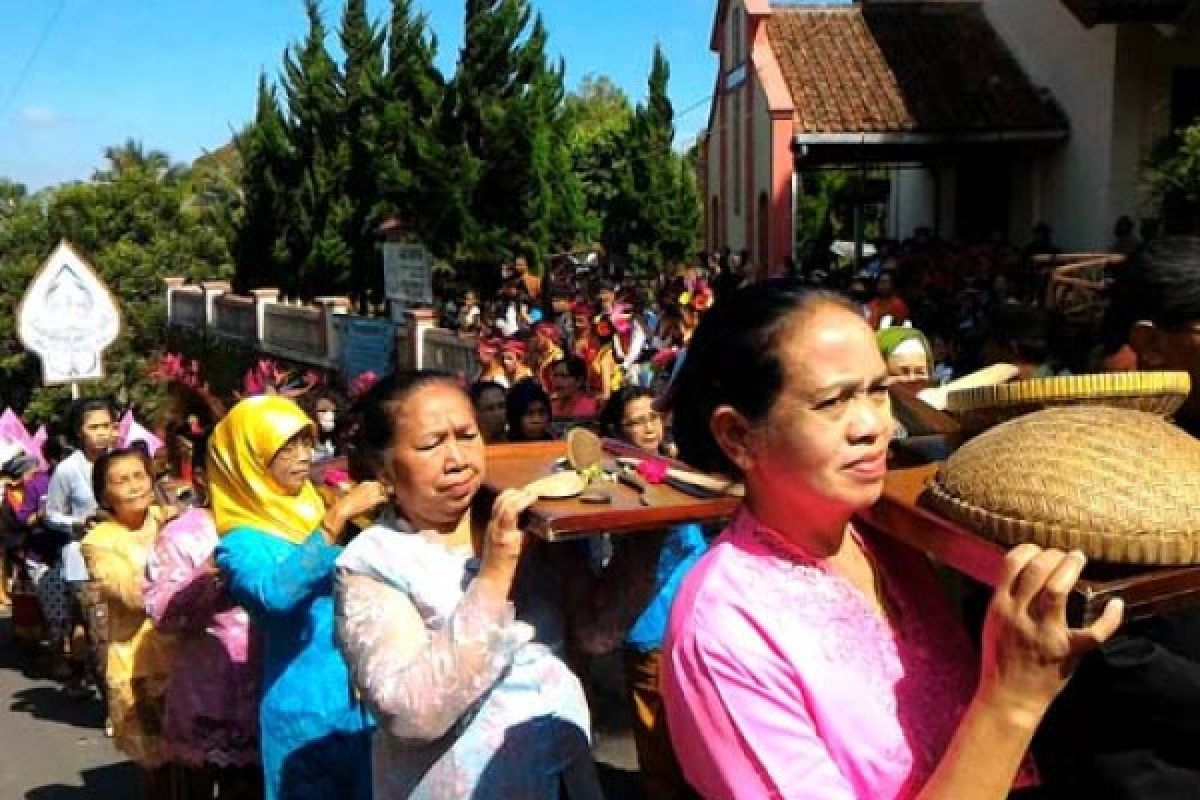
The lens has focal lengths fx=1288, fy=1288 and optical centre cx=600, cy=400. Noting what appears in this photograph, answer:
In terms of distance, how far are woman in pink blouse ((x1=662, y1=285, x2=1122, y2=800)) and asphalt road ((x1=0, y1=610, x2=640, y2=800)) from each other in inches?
138

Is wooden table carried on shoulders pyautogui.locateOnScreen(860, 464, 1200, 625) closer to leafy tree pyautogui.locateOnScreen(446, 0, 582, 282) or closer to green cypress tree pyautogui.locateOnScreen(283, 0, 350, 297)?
leafy tree pyautogui.locateOnScreen(446, 0, 582, 282)

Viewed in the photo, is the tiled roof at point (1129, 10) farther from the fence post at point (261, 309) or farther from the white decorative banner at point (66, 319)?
the fence post at point (261, 309)

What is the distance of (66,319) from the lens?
1020cm

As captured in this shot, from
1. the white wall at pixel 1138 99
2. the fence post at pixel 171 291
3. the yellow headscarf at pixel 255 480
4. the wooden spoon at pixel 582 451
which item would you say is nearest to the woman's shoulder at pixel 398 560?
the wooden spoon at pixel 582 451

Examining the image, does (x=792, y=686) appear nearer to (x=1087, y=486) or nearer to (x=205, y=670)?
(x=1087, y=486)

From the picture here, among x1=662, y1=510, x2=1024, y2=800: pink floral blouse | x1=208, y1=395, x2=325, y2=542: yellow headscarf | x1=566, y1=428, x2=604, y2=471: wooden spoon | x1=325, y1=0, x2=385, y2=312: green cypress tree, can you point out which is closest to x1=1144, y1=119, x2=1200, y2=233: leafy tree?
x1=208, y1=395, x2=325, y2=542: yellow headscarf

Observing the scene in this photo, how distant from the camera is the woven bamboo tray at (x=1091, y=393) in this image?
1554 mm

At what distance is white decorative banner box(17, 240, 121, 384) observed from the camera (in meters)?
10.1

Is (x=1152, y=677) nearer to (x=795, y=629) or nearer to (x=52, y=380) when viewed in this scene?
(x=795, y=629)

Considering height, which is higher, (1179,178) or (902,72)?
(902,72)

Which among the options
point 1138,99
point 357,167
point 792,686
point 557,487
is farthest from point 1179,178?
point 357,167

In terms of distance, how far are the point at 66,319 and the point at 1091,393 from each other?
992 centimetres

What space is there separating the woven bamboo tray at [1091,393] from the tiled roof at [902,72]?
14808 millimetres

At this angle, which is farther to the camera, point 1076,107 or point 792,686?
point 1076,107
